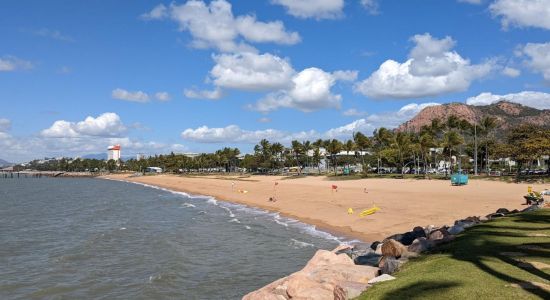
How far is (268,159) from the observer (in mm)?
165000

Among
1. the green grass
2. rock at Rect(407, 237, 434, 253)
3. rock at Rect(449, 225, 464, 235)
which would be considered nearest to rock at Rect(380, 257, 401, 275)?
the green grass

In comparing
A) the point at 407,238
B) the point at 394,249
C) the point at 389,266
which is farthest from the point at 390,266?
the point at 407,238

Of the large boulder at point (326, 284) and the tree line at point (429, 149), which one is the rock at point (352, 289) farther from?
the tree line at point (429, 149)

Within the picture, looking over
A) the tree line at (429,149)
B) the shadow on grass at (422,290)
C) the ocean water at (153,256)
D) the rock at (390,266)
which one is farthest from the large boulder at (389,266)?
the tree line at (429,149)

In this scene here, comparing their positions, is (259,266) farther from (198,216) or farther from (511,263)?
(198,216)

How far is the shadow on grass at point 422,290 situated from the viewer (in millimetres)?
9049

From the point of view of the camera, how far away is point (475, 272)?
34.4ft

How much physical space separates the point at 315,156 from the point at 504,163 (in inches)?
2198

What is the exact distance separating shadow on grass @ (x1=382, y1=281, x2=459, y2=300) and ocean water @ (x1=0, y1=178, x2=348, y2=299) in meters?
8.83

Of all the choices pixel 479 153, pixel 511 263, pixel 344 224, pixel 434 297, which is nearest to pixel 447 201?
pixel 344 224

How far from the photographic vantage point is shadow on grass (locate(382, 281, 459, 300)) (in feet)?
29.7

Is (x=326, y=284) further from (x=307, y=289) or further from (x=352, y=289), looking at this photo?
(x=352, y=289)

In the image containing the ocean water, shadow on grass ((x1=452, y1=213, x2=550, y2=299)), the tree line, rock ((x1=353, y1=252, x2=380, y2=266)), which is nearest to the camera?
shadow on grass ((x1=452, y1=213, x2=550, y2=299))

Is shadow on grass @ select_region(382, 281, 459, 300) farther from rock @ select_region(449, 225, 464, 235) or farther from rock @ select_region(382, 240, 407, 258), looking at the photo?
rock @ select_region(449, 225, 464, 235)
